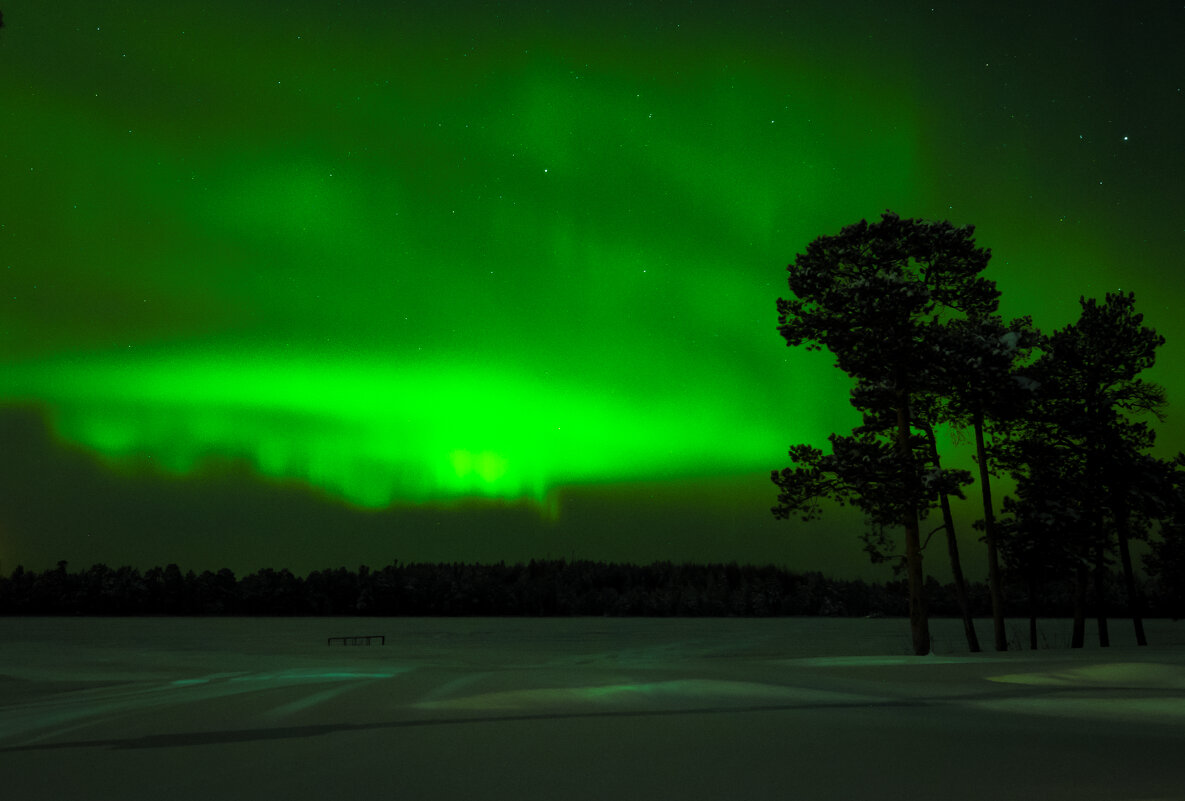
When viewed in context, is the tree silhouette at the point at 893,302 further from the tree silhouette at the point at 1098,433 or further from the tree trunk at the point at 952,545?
the tree silhouette at the point at 1098,433

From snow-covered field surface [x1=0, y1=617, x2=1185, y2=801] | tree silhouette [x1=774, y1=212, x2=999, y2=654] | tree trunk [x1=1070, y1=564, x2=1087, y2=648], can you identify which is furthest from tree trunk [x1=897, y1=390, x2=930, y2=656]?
tree trunk [x1=1070, y1=564, x2=1087, y2=648]

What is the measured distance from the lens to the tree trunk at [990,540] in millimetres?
38438

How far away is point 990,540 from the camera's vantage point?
39.1m

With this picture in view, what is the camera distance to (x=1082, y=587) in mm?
46656

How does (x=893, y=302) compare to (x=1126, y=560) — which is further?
(x=1126, y=560)

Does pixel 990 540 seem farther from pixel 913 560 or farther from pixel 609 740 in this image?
pixel 609 740

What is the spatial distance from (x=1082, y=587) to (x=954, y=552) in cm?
1251

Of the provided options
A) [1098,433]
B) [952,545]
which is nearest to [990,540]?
[952,545]

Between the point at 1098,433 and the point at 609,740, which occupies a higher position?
the point at 1098,433

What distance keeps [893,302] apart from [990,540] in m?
12.9

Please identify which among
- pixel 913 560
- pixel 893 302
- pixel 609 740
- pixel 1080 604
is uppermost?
pixel 893 302

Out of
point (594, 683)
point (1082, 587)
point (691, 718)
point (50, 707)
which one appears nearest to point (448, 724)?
point (691, 718)

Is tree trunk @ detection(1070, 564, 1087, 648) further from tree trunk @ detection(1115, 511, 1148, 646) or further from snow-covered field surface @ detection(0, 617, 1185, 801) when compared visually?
snow-covered field surface @ detection(0, 617, 1185, 801)

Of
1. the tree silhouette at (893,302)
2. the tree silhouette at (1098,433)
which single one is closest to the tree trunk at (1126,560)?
the tree silhouette at (1098,433)
